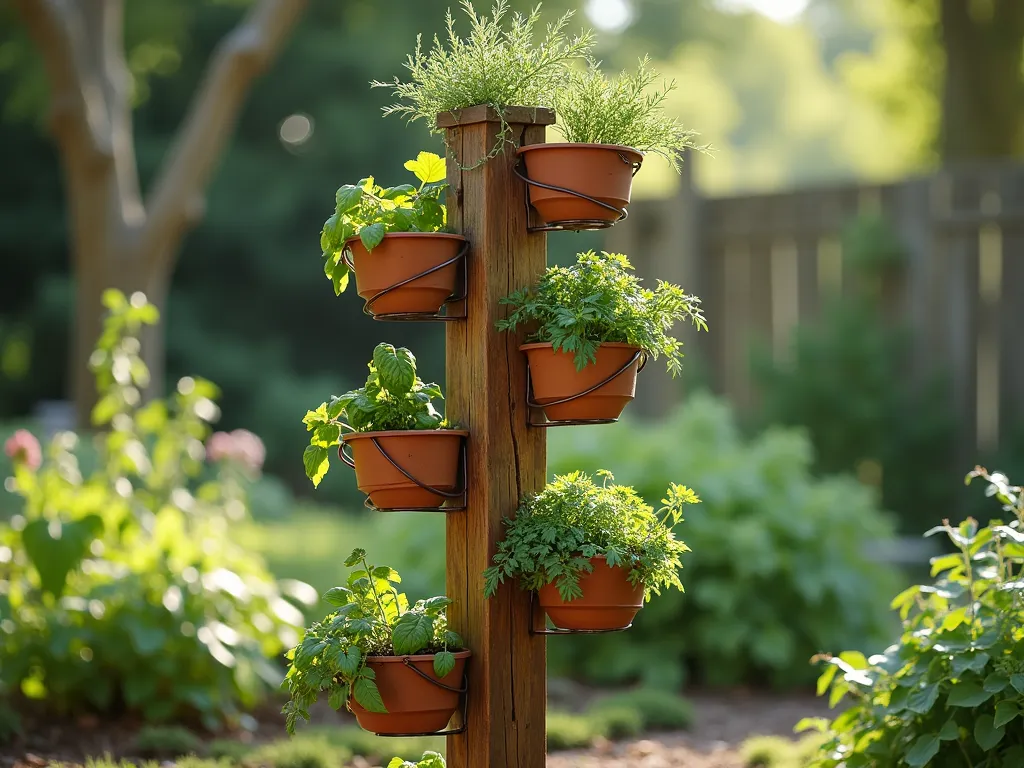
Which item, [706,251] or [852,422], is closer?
[852,422]

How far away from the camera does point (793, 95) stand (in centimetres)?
3722

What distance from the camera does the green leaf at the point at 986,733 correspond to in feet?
8.32

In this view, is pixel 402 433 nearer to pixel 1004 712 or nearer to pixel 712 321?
pixel 1004 712

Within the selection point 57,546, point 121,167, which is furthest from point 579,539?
point 121,167

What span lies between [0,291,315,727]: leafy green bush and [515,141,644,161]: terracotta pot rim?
6.42 feet

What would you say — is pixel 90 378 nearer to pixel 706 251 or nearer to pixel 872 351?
pixel 706 251

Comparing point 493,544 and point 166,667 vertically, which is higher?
Answer: point 493,544

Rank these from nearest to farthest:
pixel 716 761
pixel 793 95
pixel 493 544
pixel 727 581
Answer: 1. pixel 493 544
2. pixel 716 761
3. pixel 727 581
4. pixel 793 95

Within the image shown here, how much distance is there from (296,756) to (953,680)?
1.75 metres

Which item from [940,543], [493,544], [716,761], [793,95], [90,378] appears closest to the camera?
[493,544]

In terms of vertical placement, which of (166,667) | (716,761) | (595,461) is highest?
(595,461)

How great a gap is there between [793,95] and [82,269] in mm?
32649

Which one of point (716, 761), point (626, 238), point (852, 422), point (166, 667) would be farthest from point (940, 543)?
point (166, 667)

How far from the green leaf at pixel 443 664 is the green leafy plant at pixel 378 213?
0.77 m
